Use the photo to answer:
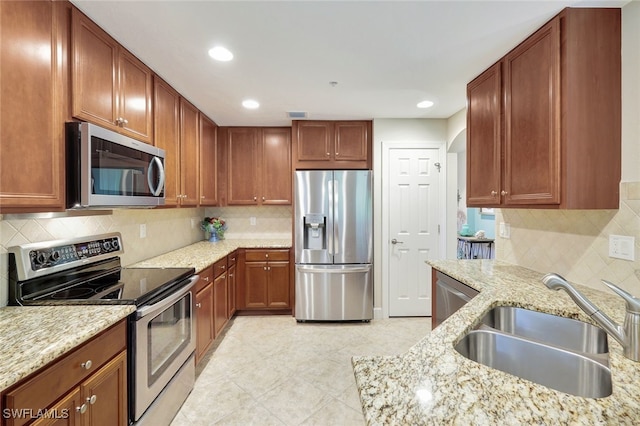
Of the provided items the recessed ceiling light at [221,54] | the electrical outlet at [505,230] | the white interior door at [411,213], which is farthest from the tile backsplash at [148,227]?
the electrical outlet at [505,230]

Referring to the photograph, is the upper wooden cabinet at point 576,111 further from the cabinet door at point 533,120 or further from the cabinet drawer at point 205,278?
the cabinet drawer at point 205,278

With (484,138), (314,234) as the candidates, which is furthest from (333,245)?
(484,138)

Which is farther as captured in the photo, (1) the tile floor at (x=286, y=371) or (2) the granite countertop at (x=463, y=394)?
(1) the tile floor at (x=286, y=371)

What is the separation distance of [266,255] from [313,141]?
1.48 metres

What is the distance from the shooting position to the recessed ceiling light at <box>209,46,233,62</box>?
6.02ft

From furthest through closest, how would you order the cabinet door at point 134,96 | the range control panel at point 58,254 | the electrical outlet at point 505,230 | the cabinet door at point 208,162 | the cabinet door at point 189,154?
the cabinet door at point 208,162 < the cabinet door at point 189,154 < the electrical outlet at point 505,230 < the cabinet door at point 134,96 < the range control panel at point 58,254

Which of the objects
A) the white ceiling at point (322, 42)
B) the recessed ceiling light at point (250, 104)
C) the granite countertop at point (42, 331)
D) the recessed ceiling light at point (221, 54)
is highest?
the recessed ceiling light at point (250, 104)

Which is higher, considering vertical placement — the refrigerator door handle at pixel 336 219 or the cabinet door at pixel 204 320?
the refrigerator door handle at pixel 336 219

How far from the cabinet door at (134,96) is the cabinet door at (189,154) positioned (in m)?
0.54

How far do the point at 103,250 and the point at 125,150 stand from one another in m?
0.72

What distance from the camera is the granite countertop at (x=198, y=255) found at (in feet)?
7.66

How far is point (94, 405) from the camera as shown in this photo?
121 cm

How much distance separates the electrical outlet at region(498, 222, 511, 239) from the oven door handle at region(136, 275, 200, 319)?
8.09 feet

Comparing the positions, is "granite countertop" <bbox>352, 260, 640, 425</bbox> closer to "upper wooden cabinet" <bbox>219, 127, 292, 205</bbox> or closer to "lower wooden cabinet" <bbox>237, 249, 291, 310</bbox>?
"lower wooden cabinet" <bbox>237, 249, 291, 310</bbox>
